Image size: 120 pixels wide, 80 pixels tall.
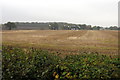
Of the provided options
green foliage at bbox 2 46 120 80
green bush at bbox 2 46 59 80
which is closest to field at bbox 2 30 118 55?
green bush at bbox 2 46 59 80

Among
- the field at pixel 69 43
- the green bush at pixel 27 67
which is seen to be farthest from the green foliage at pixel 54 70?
the field at pixel 69 43

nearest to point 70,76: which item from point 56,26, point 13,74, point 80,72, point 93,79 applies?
point 80,72

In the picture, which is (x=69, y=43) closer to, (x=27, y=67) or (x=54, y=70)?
(x=54, y=70)

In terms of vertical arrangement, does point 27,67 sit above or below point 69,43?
below

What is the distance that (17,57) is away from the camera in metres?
7.23

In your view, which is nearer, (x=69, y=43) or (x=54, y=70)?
(x=54, y=70)

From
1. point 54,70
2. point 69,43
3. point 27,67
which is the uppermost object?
point 69,43

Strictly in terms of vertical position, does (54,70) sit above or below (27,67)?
below

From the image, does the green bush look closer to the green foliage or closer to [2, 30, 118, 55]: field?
the green foliage

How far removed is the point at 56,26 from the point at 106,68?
Result: 8392cm

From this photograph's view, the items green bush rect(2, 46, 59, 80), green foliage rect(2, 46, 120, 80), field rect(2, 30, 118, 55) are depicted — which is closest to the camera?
green foliage rect(2, 46, 120, 80)

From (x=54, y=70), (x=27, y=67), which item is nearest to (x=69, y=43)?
(x=54, y=70)

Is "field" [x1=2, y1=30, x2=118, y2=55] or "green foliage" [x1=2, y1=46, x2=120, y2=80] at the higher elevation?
"field" [x1=2, y1=30, x2=118, y2=55]

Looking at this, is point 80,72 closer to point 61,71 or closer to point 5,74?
point 61,71
